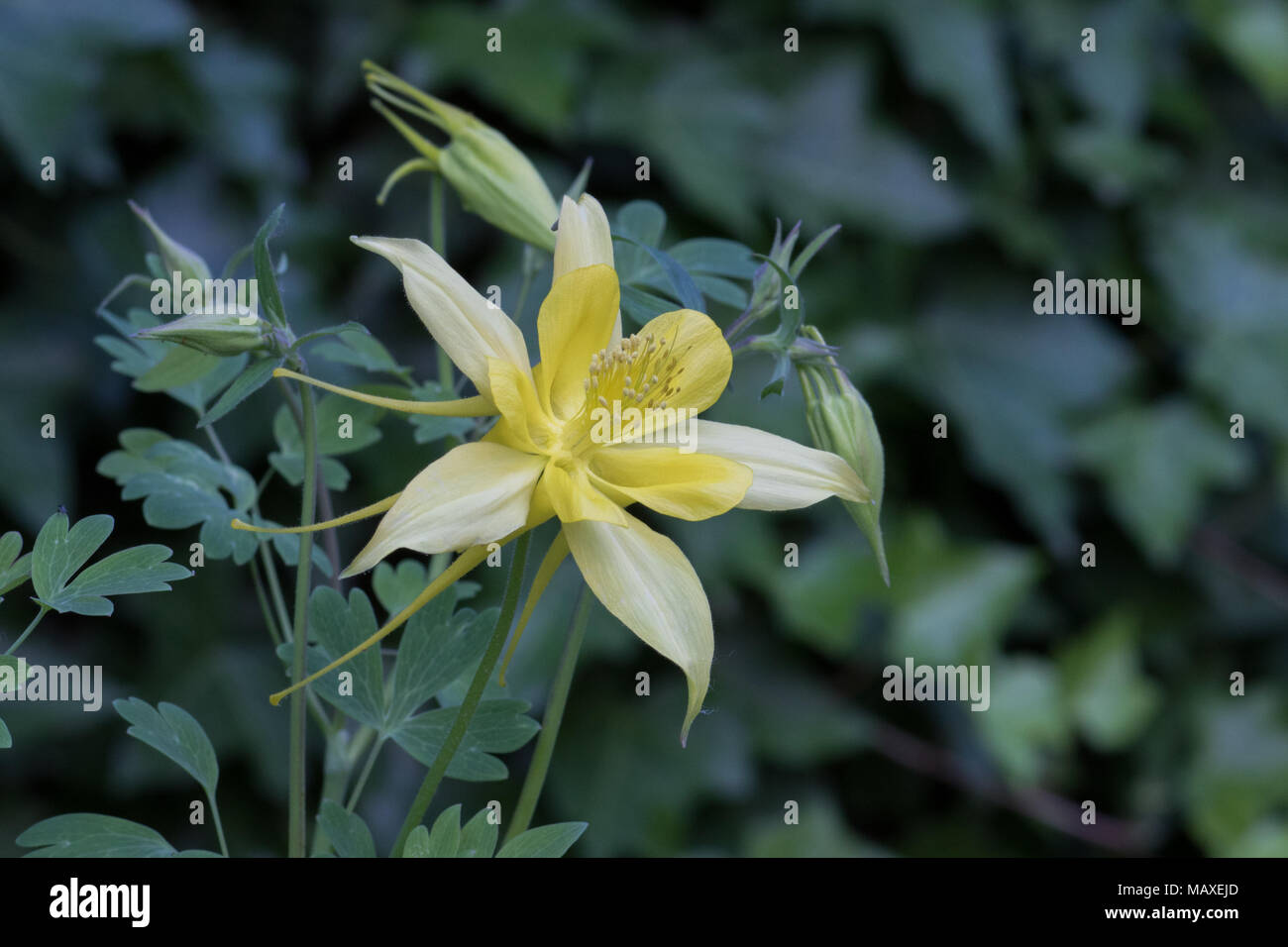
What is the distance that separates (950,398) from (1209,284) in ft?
1.01

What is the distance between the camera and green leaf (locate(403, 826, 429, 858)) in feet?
0.95

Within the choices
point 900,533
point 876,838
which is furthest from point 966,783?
point 900,533

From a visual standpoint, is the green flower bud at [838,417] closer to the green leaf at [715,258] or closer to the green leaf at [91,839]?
the green leaf at [715,258]

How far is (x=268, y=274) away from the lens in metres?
0.28

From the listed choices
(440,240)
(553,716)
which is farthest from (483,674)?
(440,240)

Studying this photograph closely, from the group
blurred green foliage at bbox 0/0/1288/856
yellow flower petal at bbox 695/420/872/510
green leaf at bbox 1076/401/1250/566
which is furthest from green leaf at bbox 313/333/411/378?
green leaf at bbox 1076/401/1250/566

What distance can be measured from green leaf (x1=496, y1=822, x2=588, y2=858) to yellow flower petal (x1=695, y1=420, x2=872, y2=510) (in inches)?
3.7

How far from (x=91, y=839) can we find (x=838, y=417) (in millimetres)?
218

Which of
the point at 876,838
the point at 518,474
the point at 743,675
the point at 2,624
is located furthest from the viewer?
the point at 876,838

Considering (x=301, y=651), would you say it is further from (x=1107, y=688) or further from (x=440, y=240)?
(x=1107, y=688)

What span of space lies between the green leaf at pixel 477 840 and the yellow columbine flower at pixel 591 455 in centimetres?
6

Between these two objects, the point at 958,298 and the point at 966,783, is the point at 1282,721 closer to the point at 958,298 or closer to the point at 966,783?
the point at 966,783

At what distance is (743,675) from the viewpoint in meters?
1.07

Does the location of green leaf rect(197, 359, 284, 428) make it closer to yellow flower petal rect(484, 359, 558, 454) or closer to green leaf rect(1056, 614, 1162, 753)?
yellow flower petal rect(484, 359, 558, 454)
